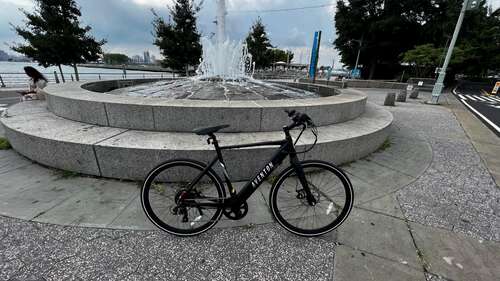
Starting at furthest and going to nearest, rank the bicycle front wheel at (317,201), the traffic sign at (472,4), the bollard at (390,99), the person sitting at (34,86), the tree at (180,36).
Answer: the tree at (180,36) → the bollard at (390,99) → the traffic sign at (472,4) → the person sitting at (34,86) → the bicycle front wheel at (317,201)

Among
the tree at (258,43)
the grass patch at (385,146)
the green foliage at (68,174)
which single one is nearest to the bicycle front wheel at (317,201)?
the grass patch at (385,146)

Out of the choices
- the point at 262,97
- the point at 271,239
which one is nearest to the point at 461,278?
the point at 271,239

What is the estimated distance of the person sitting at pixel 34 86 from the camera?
6.59 metres

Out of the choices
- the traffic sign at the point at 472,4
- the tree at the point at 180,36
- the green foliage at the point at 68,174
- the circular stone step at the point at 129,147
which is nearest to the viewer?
the circular stone step at the point at 129,147

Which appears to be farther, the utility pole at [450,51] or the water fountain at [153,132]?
the utility pole at [450,51]

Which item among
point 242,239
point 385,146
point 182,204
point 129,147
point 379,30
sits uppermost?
point 379,30

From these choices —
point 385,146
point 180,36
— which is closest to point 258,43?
point 180,36

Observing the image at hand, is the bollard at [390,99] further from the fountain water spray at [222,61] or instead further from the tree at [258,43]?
the tree at [258,43]

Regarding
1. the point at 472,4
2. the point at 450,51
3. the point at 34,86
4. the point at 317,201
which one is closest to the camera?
the point at 317,201

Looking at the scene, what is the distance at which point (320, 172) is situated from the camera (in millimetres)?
2465

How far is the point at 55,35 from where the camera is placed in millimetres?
14234

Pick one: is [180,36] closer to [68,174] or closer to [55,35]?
[55,35]

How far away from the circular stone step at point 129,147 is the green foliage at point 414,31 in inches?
1176

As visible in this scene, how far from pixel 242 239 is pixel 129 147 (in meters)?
2.13
